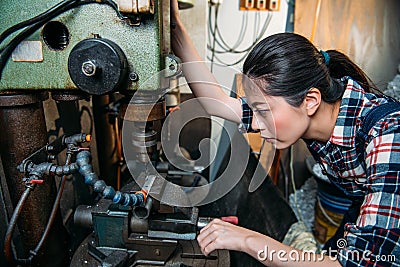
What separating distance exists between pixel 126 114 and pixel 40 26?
0.86 ft

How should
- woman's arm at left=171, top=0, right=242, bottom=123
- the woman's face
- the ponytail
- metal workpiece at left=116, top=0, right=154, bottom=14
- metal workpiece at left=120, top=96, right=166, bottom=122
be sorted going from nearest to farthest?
metal workpiece at left=116, top=0, right=154, bottom=14 < metal workpiece at left=120, top=96, right=166, bottom=122 < the woman's face < the ponytail < woman's arm at left=171, top=0, right=242, bottom=123

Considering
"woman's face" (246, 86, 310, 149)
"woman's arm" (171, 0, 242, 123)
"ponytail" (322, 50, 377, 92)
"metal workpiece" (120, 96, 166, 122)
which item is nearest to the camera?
"metal workpiece" (120, 96, 166, 122)

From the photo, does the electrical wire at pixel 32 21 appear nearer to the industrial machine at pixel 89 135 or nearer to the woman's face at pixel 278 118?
the industrial machine at pixel 89 135

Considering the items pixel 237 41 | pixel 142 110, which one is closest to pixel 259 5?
pixel 237 41

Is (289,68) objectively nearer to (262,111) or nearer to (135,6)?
(262,111)

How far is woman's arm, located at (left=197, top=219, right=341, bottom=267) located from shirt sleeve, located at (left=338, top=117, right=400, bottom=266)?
0.07 m

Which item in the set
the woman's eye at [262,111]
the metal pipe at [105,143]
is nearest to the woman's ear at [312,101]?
the woman's eye at [262,111]

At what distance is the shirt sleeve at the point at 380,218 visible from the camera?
0.68 meters

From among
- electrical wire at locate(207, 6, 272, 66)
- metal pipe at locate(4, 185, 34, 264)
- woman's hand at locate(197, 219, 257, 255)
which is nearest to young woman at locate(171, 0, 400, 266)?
woman's hand at locate(197, 219, 257, 255)

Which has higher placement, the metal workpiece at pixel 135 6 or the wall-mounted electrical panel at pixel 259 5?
the metal workpiece at pixel 135 6

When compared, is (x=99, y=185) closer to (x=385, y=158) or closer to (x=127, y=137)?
(x=127, y=137)

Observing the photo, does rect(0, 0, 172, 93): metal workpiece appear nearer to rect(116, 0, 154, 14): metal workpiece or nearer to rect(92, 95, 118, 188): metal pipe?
rect(116, 0, 154, 14): metal workpiece

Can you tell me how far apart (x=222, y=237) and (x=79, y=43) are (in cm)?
53

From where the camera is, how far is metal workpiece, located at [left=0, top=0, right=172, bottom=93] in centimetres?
70
